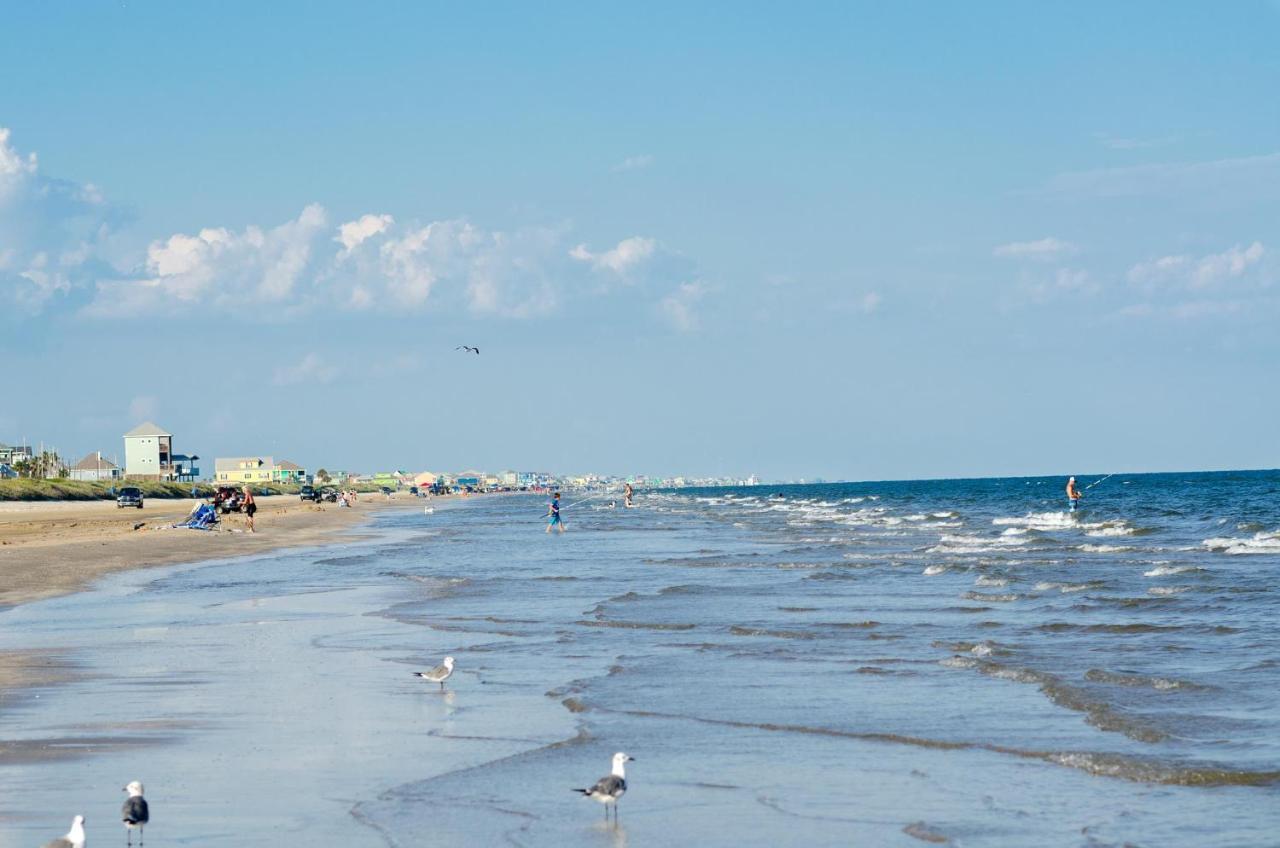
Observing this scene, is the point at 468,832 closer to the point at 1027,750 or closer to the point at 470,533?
the point at 1027,750

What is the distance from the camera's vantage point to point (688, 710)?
1304 centimetres

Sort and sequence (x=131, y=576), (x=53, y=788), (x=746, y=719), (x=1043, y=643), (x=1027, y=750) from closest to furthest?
1. (x=53, y=788)
2. (x=1027, y=750)
3. (x=746, y=719)
4. (x=1043, y=643)
5. (x=131, y=576)

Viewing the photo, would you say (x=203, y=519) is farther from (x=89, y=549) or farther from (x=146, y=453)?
(x=146, y=453)

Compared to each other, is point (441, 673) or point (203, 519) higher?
point (203, 519)

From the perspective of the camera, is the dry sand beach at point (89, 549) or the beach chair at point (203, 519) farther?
the beach chair at point (203, 519)

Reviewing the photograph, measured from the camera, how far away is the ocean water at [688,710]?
898 centimetres

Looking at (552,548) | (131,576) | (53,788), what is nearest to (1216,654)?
(53,788)

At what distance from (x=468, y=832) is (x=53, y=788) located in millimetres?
2945

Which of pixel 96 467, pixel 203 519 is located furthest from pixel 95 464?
pixel 203 519

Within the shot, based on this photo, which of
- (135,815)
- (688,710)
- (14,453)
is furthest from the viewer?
(14,453)

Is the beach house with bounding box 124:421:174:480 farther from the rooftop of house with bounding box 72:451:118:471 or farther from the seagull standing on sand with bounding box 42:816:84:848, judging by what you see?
the seagull standing on sand with bounding box 42:816:84:848

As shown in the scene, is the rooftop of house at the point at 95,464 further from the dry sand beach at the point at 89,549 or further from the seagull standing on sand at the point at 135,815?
the seagull standing on sand at the point at 135,815

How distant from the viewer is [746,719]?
12.5 meters

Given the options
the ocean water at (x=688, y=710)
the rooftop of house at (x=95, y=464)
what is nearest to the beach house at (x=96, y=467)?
the rooftop of house at (x=95, y=464)
